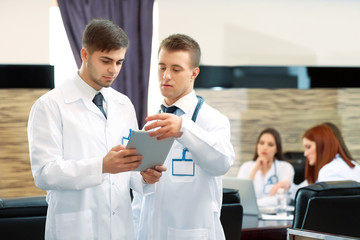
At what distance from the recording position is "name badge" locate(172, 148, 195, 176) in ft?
8.30

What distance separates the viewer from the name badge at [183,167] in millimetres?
2529

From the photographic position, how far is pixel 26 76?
5.74 meters

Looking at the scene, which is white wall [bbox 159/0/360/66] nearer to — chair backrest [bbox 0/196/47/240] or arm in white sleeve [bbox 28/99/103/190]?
chair backrest [bbox 0/196/47/240]

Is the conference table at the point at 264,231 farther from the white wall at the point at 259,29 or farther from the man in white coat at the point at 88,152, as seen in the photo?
the white wall at the point at 259,29

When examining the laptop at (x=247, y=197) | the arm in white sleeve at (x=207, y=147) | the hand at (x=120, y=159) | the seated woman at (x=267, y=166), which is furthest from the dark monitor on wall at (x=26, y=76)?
the hand at (x=120, y=159)

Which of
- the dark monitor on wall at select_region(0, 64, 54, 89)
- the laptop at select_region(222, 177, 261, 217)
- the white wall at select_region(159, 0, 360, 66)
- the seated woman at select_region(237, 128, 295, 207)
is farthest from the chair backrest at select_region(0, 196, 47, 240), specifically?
the white wall at select_region(159, 0, 360, 66)

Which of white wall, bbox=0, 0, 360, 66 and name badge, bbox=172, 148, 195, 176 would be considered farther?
white wall, bbox=0, 0, 360, 66

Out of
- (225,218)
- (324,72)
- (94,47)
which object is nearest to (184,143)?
(94,47)

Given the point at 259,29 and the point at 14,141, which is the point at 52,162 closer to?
the point at 14,141

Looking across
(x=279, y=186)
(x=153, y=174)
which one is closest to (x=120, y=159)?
(x=153, y=174)

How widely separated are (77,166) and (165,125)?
389 mm

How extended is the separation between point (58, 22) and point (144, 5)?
0.94 meters

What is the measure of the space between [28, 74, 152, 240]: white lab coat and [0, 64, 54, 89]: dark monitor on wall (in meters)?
3.43

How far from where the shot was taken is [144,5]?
19.9 feet
